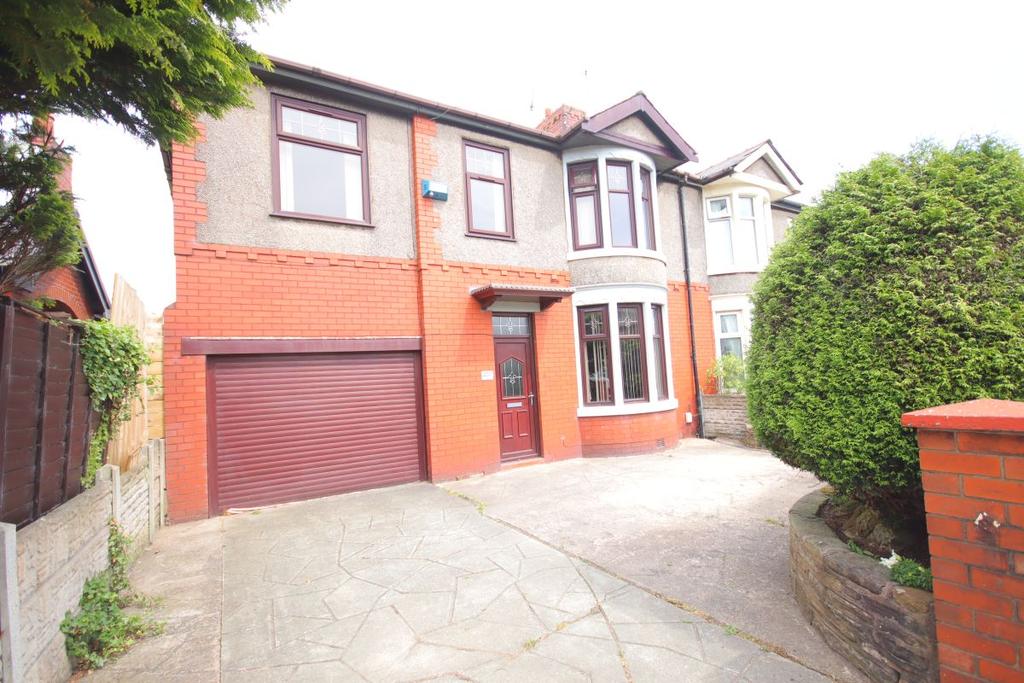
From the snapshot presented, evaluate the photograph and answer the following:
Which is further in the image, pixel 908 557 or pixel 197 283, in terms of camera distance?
pixel 197 283

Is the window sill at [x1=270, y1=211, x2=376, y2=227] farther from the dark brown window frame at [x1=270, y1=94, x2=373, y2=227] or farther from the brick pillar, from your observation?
the brick pillar

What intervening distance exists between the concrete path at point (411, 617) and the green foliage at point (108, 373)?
4.03ft

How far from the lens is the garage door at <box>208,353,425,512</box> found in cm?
600

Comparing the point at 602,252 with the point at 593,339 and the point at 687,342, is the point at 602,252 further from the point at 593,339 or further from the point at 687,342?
the point at 687,342

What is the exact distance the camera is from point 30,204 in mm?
2752

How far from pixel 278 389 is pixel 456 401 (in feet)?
8.22

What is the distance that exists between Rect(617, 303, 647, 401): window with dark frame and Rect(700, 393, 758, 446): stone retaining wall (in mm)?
2204

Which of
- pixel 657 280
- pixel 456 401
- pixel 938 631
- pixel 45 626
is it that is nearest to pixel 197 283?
pixel 456 401

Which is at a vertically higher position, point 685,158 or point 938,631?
point 685,158

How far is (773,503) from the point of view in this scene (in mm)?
5457

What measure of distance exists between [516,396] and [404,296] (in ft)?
8.63

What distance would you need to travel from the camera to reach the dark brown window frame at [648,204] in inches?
384

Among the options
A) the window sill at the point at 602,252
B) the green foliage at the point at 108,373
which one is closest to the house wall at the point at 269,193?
the green foliage at the point at 108,373

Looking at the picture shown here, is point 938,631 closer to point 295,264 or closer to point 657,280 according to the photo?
point 295,264
